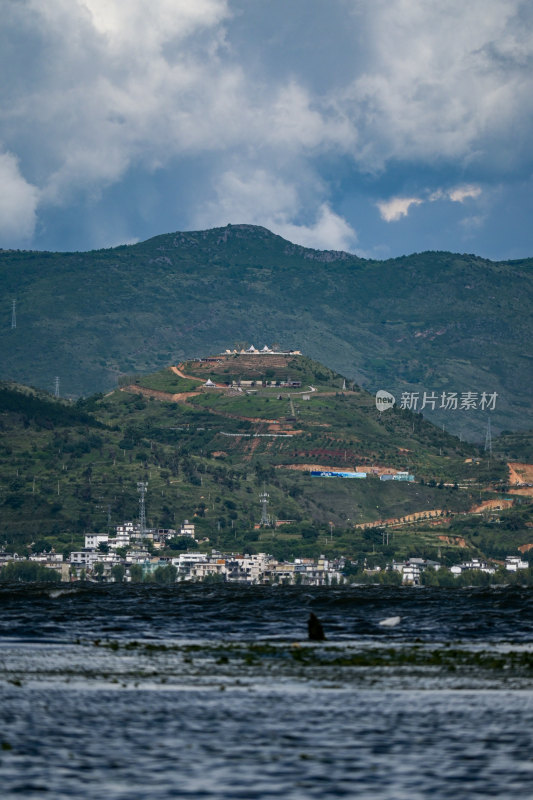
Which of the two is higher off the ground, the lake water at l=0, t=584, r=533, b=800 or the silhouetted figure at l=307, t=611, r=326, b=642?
the silhouetted figure at l=307, t=611, r=326, b=642

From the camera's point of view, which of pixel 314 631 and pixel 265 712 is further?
pixel 314 631

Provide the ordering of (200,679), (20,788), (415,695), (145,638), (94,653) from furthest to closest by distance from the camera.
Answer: (145,638) < (94,653) < (200,679) < (415,695) < (20,788)

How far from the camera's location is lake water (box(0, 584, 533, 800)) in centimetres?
3484

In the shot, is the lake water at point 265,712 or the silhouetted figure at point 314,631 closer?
the lake water at point 265,712

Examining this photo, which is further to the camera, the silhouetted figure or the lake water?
the silhouetted figure

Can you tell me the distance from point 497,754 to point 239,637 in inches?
1555

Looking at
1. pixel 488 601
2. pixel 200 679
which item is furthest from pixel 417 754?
pixel 488 601

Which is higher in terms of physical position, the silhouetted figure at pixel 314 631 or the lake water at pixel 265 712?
the silhouetted figure at pixel 314 631

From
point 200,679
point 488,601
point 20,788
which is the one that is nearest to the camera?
point 20,788

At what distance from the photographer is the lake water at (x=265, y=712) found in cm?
3484

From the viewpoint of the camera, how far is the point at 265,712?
45.2m

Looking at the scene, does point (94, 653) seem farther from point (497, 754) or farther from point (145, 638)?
point (497, 754)

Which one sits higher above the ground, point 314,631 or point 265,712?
point 314,631

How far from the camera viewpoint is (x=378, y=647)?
68.2m
